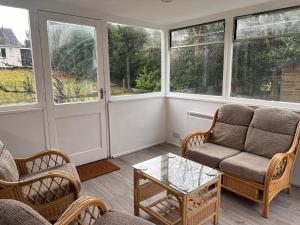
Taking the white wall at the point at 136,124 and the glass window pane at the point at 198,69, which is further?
the white wall at the point at 136,124

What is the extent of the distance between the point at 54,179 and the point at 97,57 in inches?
75.2

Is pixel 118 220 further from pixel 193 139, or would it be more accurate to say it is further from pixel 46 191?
pixel 193 139

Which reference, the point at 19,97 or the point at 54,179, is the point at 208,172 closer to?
the point at 54,179

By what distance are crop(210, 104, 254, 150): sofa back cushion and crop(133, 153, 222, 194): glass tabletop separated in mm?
849

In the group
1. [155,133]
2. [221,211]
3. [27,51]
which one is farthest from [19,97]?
[221,211]

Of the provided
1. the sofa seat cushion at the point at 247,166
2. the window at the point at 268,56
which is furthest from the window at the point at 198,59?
the sofa seat cushion at the point at 247,166

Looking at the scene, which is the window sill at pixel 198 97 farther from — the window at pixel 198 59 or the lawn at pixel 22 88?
the lawn at pixel 22 88

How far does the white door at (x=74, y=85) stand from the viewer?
9.29 ft

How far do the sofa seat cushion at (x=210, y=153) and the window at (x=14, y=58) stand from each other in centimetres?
221

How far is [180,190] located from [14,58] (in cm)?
242

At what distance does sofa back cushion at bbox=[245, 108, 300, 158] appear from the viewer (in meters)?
2.36

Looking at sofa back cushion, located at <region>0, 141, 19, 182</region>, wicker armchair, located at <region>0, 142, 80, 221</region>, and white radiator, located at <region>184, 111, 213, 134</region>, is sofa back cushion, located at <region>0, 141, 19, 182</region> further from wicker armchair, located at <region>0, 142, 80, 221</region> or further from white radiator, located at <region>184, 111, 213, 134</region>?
white radiator, located at <region>184, 111, 213, 134</region>

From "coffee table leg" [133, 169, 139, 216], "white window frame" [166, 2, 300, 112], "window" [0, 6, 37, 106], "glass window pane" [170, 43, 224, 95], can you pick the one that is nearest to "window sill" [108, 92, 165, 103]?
"glass window pane" [170, 43, 224, 95]

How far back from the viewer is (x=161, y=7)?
2932 millimetres
